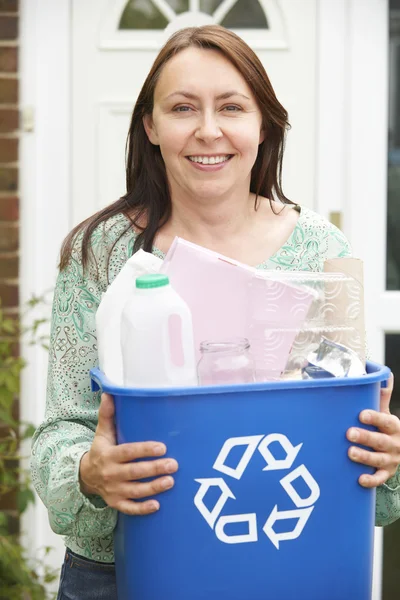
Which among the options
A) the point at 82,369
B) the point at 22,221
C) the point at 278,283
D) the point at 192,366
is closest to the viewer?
the point at 192,366

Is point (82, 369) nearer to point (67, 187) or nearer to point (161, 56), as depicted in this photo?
point (161, 56)

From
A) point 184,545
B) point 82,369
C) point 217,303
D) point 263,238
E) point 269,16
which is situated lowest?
point 184,545

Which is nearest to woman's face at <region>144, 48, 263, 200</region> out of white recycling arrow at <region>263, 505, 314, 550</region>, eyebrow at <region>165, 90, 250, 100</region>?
eyebrow at <region>165, 90, 250, 100</region>

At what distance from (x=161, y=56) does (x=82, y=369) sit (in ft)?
1.81

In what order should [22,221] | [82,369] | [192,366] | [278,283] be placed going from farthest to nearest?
[22,221]
[82,369]
[278,283]
[192,366]

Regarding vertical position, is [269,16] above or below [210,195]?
above

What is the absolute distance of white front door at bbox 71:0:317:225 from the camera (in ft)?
10.5

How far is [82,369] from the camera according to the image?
157 cm

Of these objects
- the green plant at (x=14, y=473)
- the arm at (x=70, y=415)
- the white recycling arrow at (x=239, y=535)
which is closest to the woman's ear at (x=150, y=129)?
the arm at (x=70, y=415)

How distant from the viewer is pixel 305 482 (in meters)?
1.30

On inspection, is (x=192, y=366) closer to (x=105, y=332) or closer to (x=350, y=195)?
(x=105, y=332)

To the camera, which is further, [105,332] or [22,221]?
[22,221]

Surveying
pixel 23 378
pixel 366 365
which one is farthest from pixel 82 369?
pixel 23 378

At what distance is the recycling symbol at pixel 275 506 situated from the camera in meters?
1.27
